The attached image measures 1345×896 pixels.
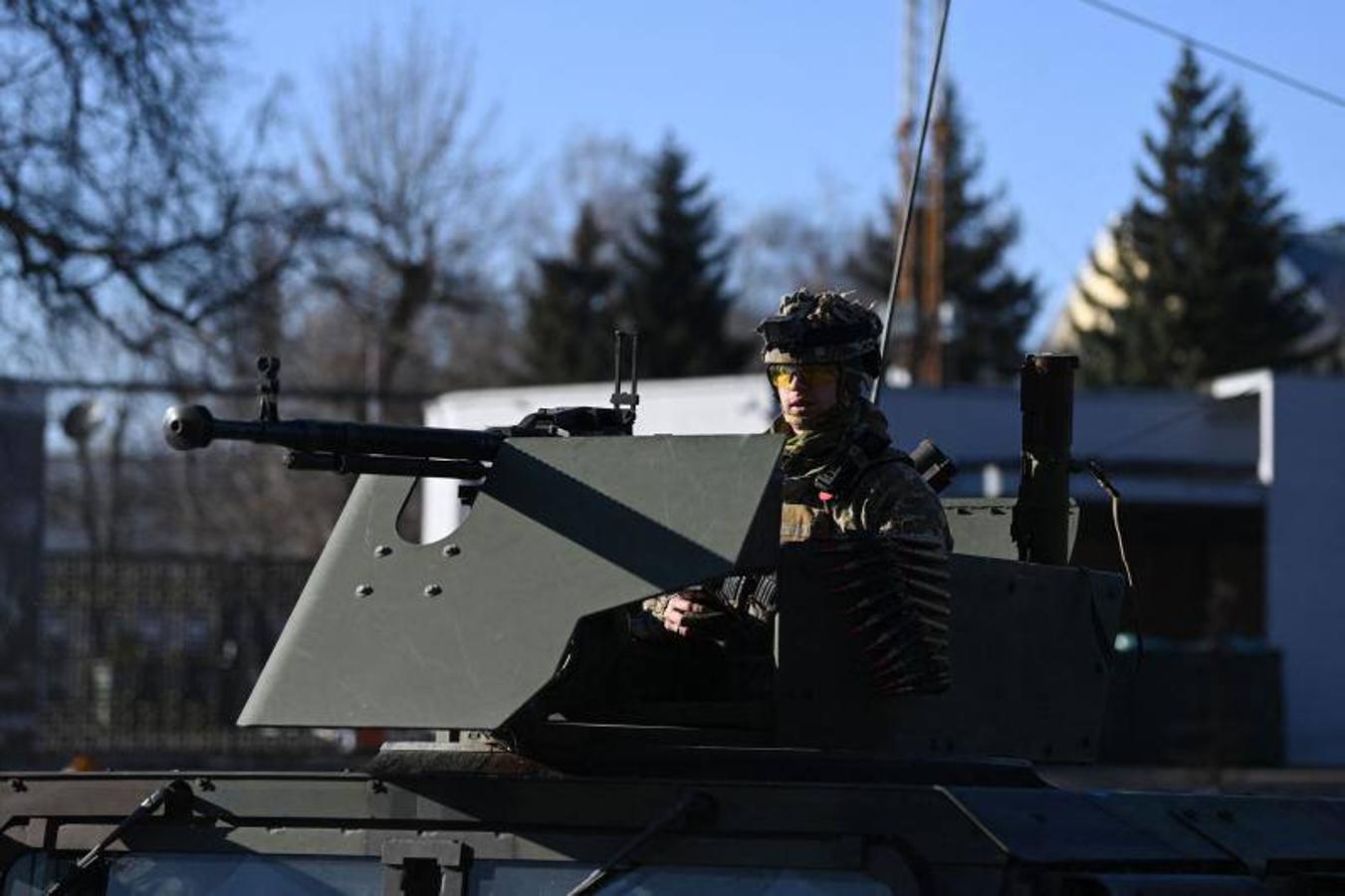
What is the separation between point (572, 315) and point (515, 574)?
162 ft

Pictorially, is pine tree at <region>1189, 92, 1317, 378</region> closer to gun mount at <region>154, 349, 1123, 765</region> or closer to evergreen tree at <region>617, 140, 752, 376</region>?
evergreen tree at <region>617, 140, 752, 376</region>

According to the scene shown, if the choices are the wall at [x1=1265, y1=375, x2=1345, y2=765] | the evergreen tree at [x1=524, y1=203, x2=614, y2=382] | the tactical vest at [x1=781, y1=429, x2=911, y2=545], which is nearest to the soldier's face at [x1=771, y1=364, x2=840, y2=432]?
the tactical vest at [x1=781, y1=429, x2=911, y2=545]

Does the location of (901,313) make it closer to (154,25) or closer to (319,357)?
(319,357)

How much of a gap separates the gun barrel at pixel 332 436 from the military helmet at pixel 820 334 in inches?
34.1

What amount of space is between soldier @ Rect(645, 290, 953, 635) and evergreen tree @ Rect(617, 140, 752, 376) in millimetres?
45875

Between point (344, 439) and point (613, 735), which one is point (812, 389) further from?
point (344, 439)

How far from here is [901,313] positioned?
141ft

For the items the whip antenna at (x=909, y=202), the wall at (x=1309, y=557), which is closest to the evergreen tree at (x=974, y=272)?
the wall at (x=1309, y=557)

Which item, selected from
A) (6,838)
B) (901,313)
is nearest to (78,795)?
(6,838)

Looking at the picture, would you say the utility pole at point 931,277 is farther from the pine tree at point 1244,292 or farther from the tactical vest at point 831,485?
the tactical vest at point 831,485

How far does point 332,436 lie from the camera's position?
553cm

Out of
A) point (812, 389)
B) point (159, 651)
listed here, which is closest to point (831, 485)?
point (812, 389)

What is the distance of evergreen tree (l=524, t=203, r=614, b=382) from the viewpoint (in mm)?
53438

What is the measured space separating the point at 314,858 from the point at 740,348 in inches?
1903
